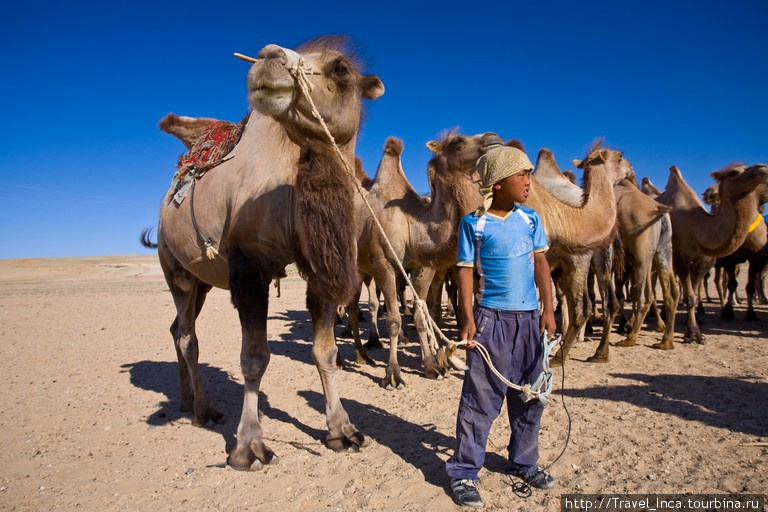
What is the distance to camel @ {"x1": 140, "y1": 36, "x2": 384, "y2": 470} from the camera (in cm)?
299

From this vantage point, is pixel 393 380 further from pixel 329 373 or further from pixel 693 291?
pixel 693 291

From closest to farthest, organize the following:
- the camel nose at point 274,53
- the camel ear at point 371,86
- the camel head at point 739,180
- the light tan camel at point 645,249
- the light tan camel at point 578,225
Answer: the camel nose at point 274,53
the camel ear at point 371,86
the light tan camel at point 578,225
the camel head at point 739,180
the light tan camel at point 645,249

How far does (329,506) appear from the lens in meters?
2.94

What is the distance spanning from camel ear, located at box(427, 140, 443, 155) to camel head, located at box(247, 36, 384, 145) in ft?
9.03

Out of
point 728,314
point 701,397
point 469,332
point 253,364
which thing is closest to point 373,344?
point 253,364

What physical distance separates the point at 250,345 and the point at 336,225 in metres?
1.26

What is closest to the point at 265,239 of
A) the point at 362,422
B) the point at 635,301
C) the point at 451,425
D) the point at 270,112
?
the point at 270,112

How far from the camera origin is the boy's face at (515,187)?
287cm

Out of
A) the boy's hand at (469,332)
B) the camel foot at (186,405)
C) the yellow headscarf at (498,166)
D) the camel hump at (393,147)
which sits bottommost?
the camel foot at (186,405)

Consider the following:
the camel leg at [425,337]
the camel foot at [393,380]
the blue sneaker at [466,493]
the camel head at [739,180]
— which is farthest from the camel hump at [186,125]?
the camel head at [739,180]

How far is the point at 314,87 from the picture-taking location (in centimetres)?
293

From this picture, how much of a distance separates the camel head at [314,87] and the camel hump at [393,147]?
383cm

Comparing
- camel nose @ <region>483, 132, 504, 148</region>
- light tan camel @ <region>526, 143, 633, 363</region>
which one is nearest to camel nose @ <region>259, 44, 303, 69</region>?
camel nose @ <region>483, 132, 504, 148</region>

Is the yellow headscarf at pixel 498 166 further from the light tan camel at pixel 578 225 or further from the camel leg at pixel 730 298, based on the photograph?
the camel leg at pixel 730 298
